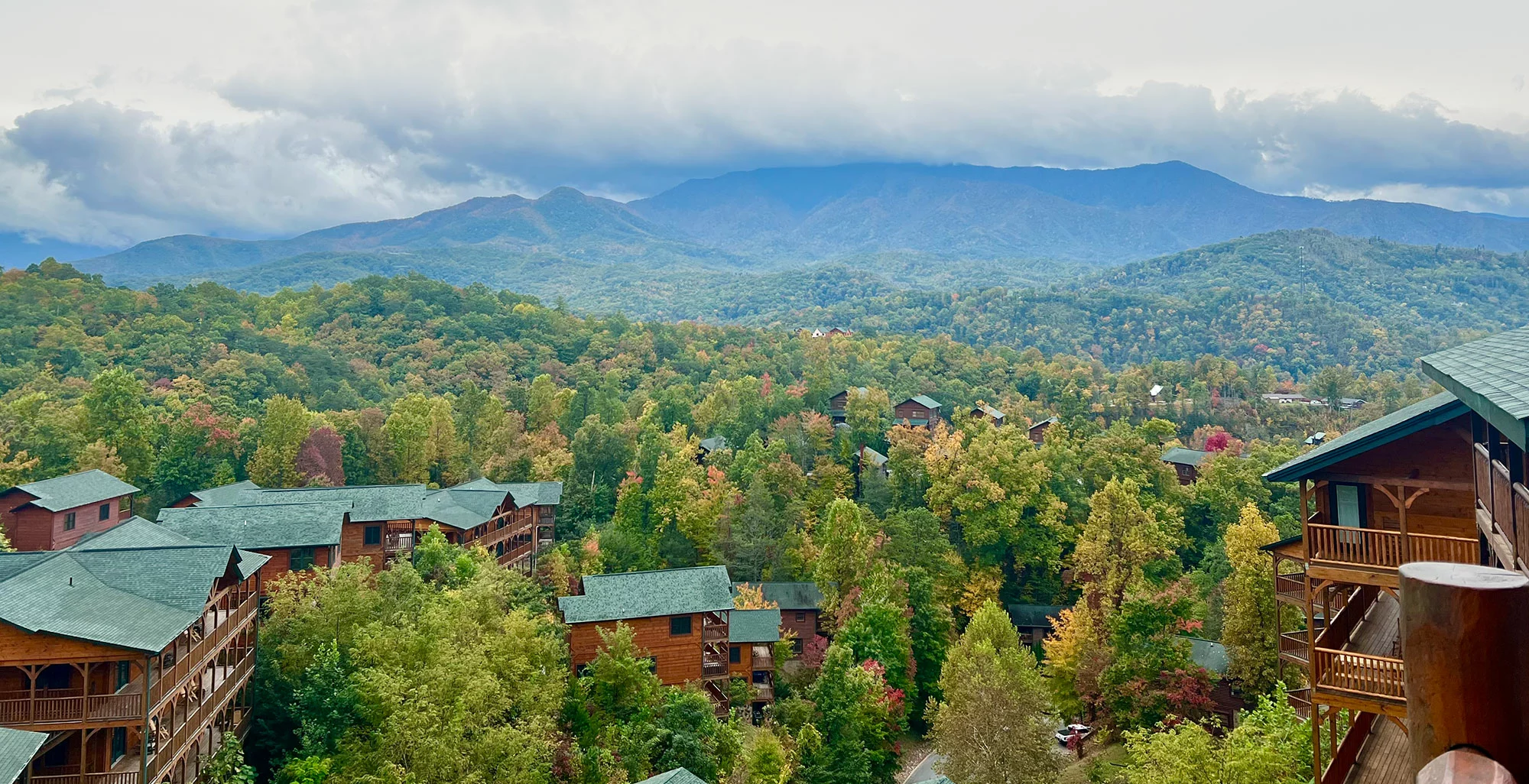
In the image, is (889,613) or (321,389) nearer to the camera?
(889,613)

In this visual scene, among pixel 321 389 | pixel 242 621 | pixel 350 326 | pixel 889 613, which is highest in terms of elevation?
pixel 350 326

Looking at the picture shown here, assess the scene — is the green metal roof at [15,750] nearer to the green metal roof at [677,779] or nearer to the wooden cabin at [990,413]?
the green metal roof at [677,779]

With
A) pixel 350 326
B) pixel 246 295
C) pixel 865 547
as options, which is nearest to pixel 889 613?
pixel 865 547

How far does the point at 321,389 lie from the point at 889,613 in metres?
58.2

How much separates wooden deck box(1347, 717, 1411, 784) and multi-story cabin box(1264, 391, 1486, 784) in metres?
0.02

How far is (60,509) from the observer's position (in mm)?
38875

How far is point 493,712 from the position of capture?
2733 cm

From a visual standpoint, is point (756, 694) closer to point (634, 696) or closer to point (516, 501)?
point (634, 696)

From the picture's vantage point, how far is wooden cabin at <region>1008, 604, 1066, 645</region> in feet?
160

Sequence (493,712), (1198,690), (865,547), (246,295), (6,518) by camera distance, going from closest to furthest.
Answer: (493,712) < (1198,690) < (6,518) < (865,547) < (246,295)

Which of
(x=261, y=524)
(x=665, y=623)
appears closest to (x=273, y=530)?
(x=261, y=524)

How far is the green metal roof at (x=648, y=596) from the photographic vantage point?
37.3 meters

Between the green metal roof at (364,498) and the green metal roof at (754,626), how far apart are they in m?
15.3

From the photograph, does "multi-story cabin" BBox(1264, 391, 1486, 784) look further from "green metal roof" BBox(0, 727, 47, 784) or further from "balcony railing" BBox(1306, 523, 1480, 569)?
"green metal roof" BBox(0, 727, 47, 784)
